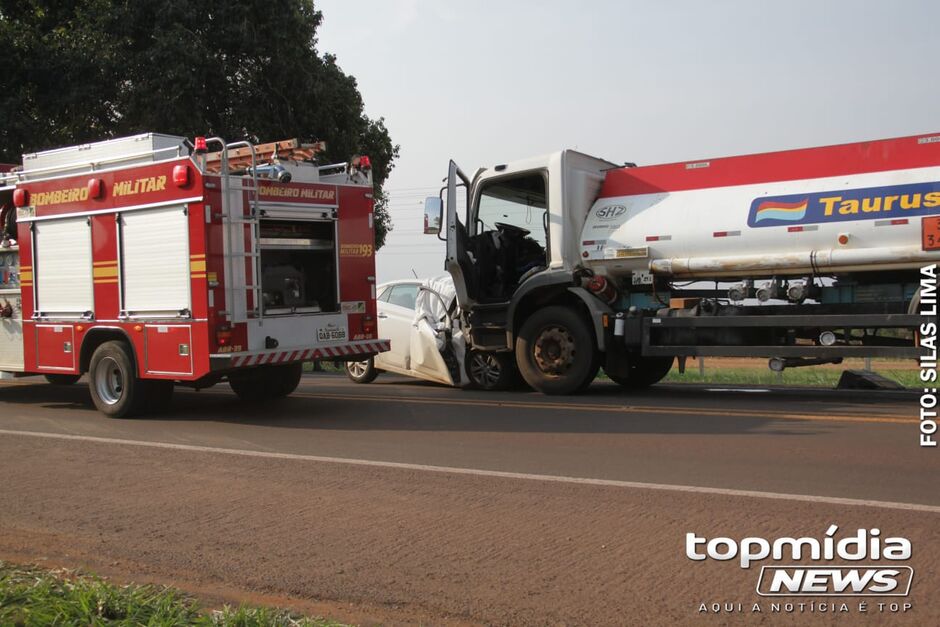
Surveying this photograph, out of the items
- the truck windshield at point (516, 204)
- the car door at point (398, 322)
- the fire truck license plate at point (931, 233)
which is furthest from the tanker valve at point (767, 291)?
the car door at point (398, 322)

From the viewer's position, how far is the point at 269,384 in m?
12.1

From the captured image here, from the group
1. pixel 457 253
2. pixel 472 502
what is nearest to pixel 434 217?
pixel 457 253

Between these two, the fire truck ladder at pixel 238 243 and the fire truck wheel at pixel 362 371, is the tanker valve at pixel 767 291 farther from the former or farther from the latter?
the fire truck wheel at pixel 362 371

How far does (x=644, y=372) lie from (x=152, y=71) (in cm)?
1275

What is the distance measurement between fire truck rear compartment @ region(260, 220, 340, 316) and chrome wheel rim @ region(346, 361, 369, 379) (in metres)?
3.84

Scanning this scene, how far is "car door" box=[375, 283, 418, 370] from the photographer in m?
13.9

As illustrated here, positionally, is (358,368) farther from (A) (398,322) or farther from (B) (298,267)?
(B) (298,267)

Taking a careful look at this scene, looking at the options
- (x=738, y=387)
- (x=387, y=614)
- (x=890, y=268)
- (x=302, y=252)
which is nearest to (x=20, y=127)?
(x=302, y=252)

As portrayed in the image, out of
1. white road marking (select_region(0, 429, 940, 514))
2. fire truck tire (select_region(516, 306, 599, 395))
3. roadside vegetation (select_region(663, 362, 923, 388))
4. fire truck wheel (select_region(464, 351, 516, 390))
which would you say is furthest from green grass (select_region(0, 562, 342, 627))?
roadside vegetation (select_region(663, 362, 923, 388))

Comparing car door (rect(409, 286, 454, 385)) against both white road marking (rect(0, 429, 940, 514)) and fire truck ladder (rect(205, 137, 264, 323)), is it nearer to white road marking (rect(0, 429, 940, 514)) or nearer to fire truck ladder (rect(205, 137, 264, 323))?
fire truck ladder (rect(205, 137, 264, 323))

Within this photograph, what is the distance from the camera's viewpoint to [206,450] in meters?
8.44

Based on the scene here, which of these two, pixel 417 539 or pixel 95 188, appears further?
pixel 95 188

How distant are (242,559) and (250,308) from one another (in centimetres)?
518

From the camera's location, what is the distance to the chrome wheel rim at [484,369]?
519 inches
